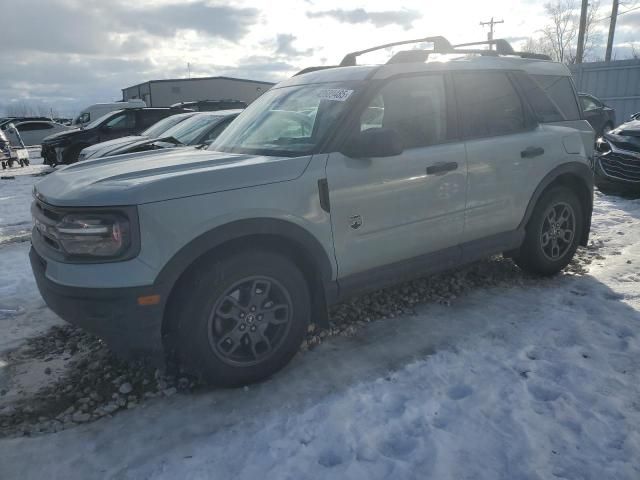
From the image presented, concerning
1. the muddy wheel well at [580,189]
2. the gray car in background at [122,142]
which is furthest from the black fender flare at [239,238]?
the gray car in background at [122,142]

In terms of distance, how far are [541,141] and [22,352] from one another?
437cm

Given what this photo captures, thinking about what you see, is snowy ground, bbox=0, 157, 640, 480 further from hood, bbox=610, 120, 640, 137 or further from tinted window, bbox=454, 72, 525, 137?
hood, bbox=610, 120, 640, 137

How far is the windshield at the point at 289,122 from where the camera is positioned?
3227mm

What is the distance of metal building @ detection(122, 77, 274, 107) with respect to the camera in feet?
148

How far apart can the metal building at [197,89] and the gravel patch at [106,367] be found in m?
42.3

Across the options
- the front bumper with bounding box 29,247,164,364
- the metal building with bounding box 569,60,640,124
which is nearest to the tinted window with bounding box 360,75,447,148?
the front bumper with bounding box 29,247,164,364

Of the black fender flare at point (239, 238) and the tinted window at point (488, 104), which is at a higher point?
the tinted window at point (488, 104)

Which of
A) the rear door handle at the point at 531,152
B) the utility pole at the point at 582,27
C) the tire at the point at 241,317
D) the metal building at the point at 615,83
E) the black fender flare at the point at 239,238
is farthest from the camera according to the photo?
the utility pole at the point at 582,27

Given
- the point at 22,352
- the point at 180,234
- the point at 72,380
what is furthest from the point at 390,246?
the point at 22,352

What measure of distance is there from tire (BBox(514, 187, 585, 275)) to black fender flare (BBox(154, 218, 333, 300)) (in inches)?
85.8

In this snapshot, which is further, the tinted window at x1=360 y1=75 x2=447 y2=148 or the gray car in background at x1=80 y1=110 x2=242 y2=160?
the gray car in background at x1=80 y1=110 x2=242 y2=160

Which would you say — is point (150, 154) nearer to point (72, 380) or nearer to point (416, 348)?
point (72, 380)

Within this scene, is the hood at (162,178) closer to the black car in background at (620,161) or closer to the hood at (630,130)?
the black car in background at (620,161)

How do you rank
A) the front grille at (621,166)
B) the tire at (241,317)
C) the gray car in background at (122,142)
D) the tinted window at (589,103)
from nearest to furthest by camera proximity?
the tire at (241,317)
the front grille at (621,166)
the gray car in background at (122,142)
the tinted window at (589,103)
